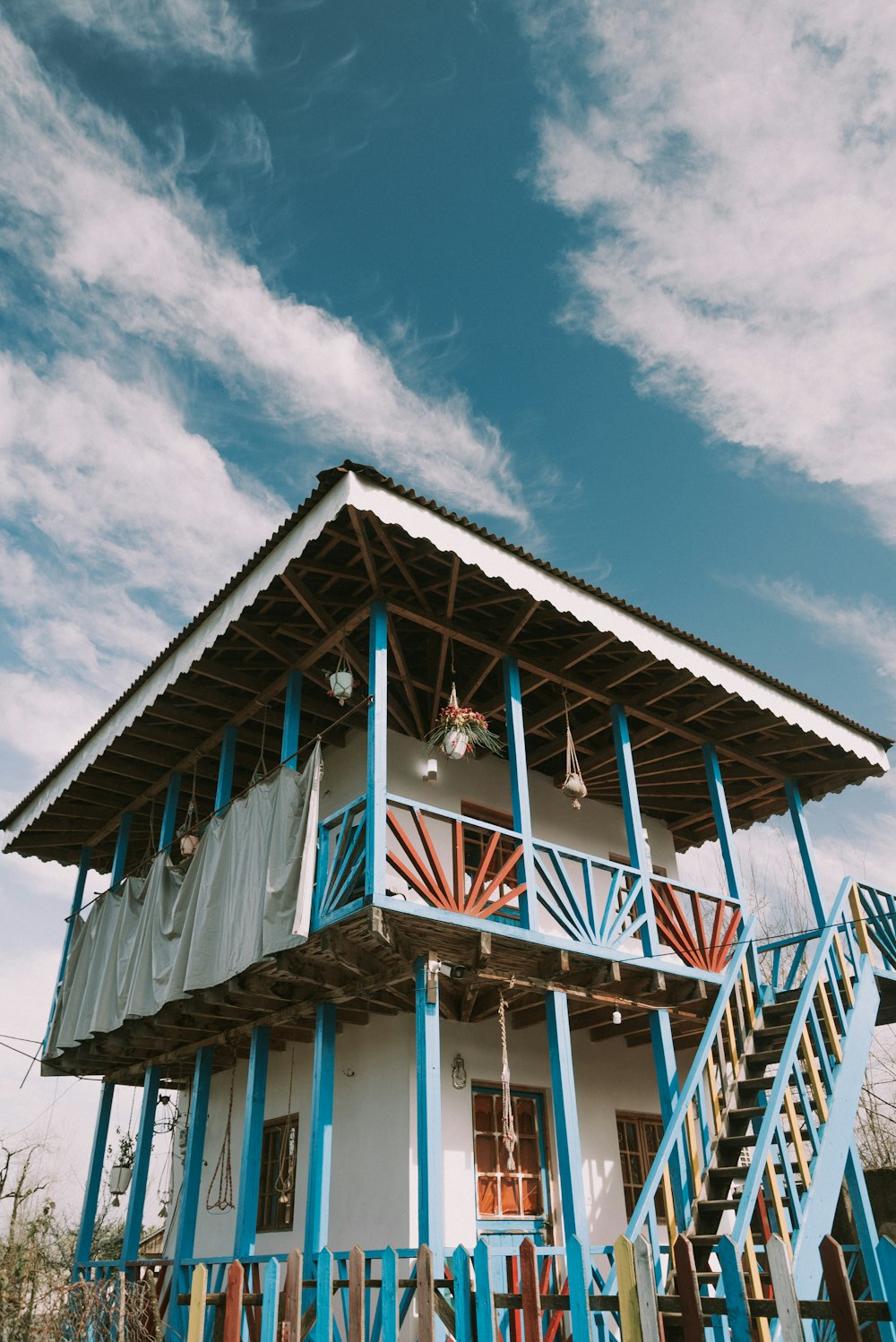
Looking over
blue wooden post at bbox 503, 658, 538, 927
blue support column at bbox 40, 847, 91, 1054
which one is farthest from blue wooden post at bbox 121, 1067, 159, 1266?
blue wooden post at bbox 503, 658, 538, 927

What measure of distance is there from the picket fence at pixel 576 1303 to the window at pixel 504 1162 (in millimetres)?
2729

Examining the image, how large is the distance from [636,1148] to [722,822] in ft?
14.3

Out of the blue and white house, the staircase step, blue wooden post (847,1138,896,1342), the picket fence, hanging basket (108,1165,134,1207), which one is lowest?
the picket fence

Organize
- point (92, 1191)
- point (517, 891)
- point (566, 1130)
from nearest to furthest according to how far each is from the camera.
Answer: point (566, 1130)
point (517, 891)
point (92, 1191)

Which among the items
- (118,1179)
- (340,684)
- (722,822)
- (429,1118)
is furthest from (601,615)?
(118,1179)

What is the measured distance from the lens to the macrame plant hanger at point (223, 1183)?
40.5 feet

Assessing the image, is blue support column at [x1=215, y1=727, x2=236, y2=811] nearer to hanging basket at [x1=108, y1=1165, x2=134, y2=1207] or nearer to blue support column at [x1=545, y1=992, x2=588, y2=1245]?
blue support column at [x1=545, y1=992, x2=588, y2=1245]

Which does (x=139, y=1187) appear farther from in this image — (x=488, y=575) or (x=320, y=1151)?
(x=488, y=575)

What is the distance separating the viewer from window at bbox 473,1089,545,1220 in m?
10.1

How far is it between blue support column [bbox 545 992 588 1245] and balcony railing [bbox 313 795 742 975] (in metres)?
0.90

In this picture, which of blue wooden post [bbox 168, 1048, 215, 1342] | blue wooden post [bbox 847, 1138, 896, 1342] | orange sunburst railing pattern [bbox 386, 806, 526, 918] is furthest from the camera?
blue wooden post [bbox 168, 1048, 215, 1342]

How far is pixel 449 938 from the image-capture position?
841 cm

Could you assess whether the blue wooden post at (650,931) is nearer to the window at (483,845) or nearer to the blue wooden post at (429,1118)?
the window at (483,845)

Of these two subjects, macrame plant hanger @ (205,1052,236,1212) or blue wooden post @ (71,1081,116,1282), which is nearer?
blue wooden post @ (71,1081,116,1282)
